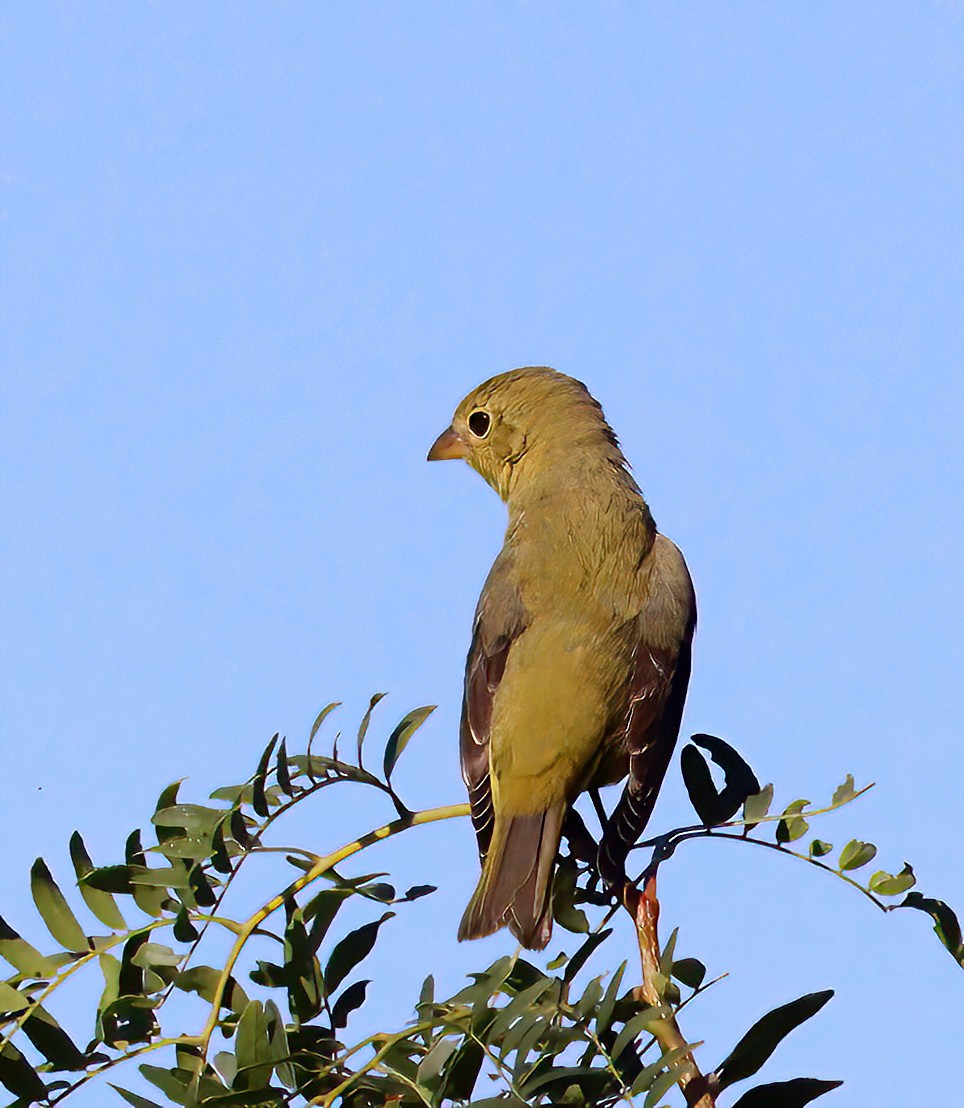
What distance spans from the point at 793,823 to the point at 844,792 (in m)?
0.13

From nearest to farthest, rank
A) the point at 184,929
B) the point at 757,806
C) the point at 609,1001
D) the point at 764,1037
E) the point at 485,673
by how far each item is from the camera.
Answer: the point at 609,1001 < the point at 764,1037 < the point at 184,929 < the point at 757,806 < the point at 485,673

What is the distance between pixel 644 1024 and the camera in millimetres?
2586

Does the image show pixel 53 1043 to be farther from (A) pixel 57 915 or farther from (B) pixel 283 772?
(B) pixel 283 772

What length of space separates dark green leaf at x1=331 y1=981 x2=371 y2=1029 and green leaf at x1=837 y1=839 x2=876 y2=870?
0.95 metres

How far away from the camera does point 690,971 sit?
9.33ft

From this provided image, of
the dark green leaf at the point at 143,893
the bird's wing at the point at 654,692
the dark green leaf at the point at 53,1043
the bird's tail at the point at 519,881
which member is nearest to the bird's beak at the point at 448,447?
the bird's wing at the point at 654,692

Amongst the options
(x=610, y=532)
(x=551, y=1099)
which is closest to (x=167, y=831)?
(x=551, y=1099)

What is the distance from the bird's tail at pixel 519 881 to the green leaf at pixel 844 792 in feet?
3.30

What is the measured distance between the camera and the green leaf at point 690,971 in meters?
2.84

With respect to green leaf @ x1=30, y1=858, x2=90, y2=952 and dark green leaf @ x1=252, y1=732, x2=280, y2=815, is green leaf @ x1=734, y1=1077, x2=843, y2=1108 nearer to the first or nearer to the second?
dark green leaf @ x1=252, y1=732, x2=280, y2=815

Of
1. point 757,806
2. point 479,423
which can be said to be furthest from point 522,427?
point 757,806

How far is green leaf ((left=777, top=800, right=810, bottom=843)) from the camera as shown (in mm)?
2975

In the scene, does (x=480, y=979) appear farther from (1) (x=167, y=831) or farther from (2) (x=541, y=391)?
(2) (x=541, y=391)

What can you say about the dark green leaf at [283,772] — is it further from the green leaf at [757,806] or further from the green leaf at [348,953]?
the green leaf at [757,806]
